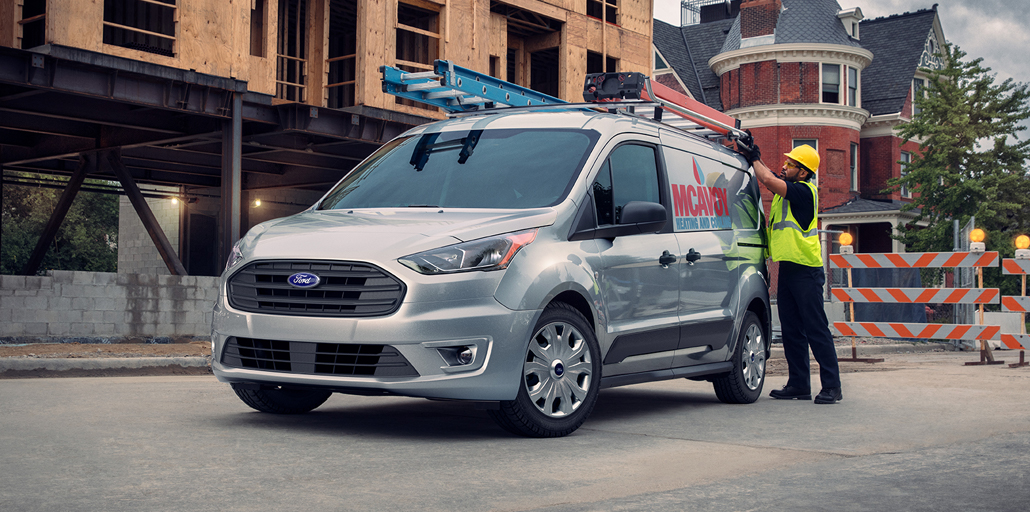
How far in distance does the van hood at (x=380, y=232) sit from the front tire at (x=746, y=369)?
286 centimetres

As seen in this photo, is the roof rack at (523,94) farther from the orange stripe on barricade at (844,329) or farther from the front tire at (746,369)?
the orange stripe on barricade at (844,329)

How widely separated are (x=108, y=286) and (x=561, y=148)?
11874 millimetres

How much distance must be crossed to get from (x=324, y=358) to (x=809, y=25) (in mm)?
40839

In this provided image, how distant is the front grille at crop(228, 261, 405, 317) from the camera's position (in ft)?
18.2

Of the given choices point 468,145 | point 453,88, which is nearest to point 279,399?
point 468,145

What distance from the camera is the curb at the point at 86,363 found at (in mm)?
10281

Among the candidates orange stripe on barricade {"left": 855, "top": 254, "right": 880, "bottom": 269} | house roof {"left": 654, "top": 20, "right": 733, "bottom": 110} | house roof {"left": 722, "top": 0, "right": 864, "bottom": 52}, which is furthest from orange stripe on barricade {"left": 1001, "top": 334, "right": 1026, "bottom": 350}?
house roof {"left": 654, "top": 20, "right": 733, "bottom": 110}

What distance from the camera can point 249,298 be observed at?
5953 millimetres

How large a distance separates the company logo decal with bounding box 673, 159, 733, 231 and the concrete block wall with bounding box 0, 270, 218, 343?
9.38 metres

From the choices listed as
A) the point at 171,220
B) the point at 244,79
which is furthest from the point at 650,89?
the point at 171,220

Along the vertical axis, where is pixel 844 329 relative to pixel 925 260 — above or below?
below

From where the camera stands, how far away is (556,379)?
19.8ft

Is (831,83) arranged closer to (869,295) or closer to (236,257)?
(869,295)

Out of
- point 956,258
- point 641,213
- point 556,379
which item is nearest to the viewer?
point 556,379
